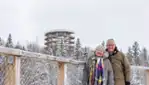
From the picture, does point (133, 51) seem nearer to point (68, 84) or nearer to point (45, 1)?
point (45, 1)

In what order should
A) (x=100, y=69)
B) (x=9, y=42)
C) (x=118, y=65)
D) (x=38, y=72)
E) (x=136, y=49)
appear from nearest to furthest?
(x=100, y=69), (x=118, y=65), (x=38, y=72), (x=9, y=42), (x=136, y=49)

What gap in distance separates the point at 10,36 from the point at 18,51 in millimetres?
48117

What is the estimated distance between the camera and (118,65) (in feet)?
13.8

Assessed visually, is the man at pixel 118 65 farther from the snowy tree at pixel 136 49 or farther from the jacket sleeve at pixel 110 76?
the snowy tree at pixel 136 49

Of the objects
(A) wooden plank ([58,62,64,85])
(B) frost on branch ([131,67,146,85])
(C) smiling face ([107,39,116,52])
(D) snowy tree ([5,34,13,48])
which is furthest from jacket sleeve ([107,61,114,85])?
(D) snowy tree ([5,34,13,48])

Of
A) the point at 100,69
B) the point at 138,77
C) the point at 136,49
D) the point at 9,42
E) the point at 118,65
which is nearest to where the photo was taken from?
the point at 100,69

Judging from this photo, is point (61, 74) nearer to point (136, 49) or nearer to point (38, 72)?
point (38, 72)

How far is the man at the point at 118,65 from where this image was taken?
13.8 feet

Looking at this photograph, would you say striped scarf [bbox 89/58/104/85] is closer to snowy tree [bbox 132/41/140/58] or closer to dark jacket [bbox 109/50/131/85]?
dark jacket [bbox 109/50/131/85]

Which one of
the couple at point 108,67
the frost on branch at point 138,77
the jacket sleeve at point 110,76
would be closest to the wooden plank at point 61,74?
the couple at point 108,67

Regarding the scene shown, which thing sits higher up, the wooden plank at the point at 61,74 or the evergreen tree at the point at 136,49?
the evergreen tree at the point at 136,49

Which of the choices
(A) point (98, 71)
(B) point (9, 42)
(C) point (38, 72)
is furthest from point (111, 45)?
(B) point (9, 42)

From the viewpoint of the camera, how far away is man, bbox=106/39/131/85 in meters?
4.22

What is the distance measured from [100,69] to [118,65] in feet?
0.89
